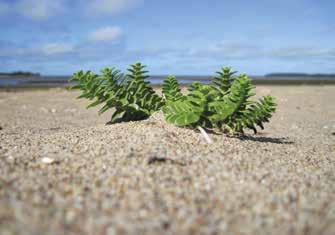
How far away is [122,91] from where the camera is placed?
10.2 feet

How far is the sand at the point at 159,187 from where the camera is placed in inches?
51.5

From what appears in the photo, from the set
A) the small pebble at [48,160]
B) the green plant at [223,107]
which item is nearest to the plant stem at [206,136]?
the green plant at [223,107]

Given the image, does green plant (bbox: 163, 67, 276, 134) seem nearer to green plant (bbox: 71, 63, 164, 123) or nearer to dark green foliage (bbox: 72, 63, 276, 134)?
dark green foliage (bbox: 72, 63, 276, 134)

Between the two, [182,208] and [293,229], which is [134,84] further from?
[293,229]

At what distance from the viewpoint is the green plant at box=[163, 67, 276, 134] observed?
9.04 feet

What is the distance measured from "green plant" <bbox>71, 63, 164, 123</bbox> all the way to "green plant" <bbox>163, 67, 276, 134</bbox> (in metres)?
0.24

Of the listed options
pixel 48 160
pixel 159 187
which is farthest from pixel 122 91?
pixel 159 187

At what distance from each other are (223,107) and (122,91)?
0.88m

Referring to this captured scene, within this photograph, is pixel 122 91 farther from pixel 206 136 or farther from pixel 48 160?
pixel 48 160

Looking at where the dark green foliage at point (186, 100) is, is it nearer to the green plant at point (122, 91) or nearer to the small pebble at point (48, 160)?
the green plant at point (122, 91)

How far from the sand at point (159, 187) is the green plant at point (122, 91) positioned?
1.50 ft

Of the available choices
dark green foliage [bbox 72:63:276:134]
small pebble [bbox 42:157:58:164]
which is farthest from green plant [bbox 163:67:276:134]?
small pebble [bbox 42:157:58:164]

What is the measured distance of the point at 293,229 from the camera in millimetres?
1316

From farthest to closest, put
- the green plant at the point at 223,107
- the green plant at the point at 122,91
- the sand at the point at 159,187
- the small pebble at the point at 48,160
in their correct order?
1. the green plant at the point at 122,91
2. the green plant at the point at 223,107
3. the small pebble at the point at 48,160
4. the sand at the point at 159,187
